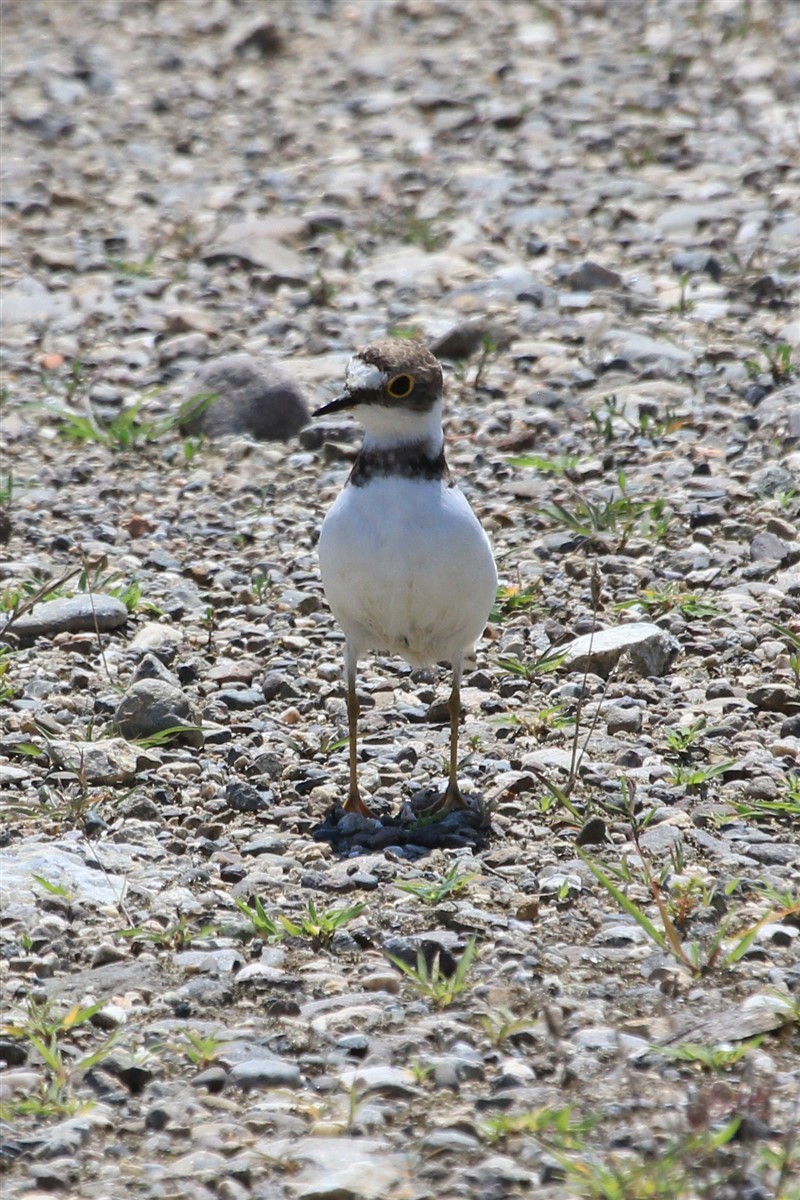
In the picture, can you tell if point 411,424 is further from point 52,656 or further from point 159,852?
point 52,656

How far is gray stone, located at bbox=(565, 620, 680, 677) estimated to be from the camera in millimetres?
6887

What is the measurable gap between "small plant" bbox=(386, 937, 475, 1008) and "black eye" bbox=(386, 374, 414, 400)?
6.23 ft

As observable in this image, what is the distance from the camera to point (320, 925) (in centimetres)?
504

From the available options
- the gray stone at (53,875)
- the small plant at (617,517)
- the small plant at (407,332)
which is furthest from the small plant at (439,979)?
the small plant at (407,332)

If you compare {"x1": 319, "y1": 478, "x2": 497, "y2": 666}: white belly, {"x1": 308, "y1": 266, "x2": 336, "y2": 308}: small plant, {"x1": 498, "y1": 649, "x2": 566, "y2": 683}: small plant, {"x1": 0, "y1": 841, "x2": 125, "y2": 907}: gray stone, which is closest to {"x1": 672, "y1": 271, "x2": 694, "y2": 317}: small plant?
{"x1": 308, "y1": 266, "x2": 336, "y2": 308}: small plant

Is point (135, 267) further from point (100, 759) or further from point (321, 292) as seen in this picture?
point (100, 759)

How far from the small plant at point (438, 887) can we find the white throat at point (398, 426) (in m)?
1.48

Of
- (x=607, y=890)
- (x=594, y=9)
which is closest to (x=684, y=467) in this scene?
(x=607, y=890)

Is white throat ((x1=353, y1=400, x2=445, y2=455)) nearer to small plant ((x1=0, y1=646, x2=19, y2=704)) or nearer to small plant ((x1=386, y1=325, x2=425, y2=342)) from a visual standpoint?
small plant ((x1=0, y1=646, x2=19, y2=704))

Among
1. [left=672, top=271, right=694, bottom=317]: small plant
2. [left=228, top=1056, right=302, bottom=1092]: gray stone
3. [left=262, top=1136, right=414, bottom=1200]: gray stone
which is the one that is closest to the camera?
[left=262, top=1136, right=414, bottom=1200]: gray stone

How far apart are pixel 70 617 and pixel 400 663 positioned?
1452 mm

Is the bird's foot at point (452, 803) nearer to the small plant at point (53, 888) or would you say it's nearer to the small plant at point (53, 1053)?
the small plant at point (53, 888)

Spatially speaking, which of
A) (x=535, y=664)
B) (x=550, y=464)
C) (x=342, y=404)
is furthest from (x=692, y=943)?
(x=550, y=464)

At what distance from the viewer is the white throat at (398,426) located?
5.80m
